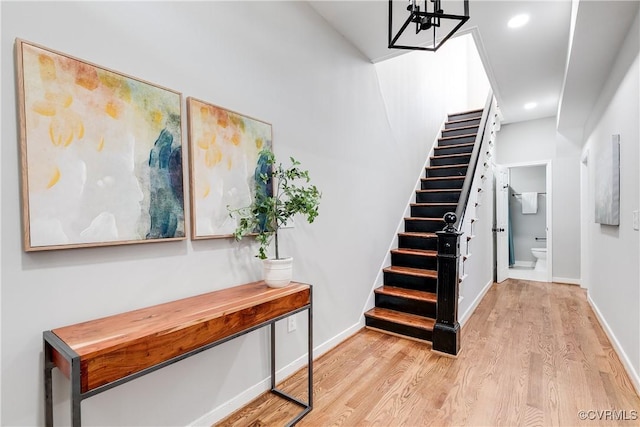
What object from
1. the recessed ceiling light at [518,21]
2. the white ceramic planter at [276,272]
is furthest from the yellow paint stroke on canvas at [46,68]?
the recessed ceiling light at [518,21]

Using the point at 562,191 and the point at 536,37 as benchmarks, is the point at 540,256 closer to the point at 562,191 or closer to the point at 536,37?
the point at 562,191

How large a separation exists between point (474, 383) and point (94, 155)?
2.60 meters

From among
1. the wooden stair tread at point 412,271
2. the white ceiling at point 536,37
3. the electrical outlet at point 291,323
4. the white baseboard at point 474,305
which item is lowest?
the white baseboard at point 474,305

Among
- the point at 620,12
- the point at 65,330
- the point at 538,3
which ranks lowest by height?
the point at 65,330

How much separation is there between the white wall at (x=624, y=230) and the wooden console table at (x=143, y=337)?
2.40 metres

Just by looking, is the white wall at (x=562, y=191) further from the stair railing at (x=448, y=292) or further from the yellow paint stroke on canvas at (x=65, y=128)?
the yellow paint stroke on canvas at (x=65, y=128)

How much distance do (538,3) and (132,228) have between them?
3.10 metres

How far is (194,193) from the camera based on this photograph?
1.65 m

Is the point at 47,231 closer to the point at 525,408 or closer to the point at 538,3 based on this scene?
the point at 525,408

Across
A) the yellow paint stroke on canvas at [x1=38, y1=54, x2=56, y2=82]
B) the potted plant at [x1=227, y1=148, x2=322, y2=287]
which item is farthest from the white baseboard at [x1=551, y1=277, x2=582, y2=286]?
the yellow paint stroke on canvas at [x1=38, y1=54, x2=56, y2=82]

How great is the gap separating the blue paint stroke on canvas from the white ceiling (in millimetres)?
1716

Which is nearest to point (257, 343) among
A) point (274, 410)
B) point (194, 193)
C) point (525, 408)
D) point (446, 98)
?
point (274, 410)

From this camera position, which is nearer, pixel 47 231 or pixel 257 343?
pixel 47 231

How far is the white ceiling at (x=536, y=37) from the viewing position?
2.23 metres
